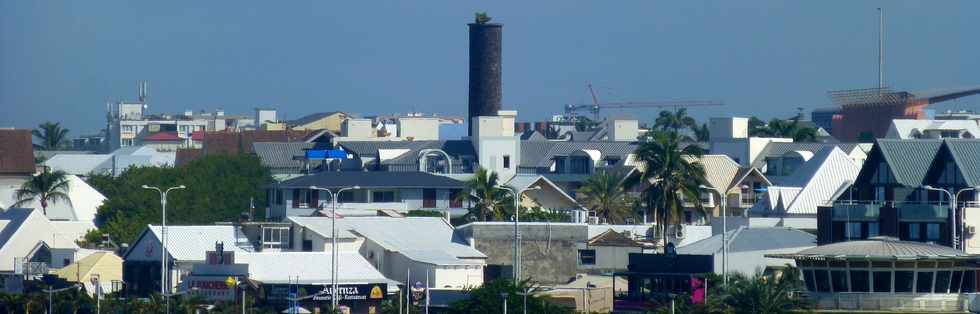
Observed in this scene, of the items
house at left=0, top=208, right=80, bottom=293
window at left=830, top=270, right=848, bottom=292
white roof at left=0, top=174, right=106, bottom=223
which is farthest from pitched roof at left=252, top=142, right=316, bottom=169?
window at left=830, top=270, right=848, bottom=292

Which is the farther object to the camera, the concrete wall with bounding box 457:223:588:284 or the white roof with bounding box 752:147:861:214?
the white roof with bounding box 752:147:861:214

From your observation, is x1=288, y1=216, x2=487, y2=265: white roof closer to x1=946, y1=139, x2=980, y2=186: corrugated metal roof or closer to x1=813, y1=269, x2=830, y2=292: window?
x1=813, y1=269, x2=830, y2=292: window

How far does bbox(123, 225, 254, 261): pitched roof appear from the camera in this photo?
4788 inches

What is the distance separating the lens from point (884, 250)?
10125 centimetres

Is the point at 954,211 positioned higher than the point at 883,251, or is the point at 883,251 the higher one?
the point at 954,211

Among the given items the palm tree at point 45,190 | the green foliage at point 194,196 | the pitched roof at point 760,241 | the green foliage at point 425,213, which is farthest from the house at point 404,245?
the palm tree at point 45,190

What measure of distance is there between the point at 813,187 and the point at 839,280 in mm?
42789

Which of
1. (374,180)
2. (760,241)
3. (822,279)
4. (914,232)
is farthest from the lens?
(374,180)

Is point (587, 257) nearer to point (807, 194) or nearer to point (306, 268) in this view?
point (807, 194)

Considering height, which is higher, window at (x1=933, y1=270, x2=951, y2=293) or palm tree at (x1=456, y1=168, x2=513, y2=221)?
palm tree at (x1=456, y1=168, x2=513, y2=221)

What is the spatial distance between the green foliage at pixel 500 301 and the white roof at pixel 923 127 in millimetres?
89209

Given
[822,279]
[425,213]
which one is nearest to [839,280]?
[822,279]

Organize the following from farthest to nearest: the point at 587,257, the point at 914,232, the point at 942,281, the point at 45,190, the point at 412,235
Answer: the point at 45,190, the point at 587,257, the point at 412,235, the point at 914,232, the point at 942,281

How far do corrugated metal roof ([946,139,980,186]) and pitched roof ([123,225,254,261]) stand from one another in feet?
122
